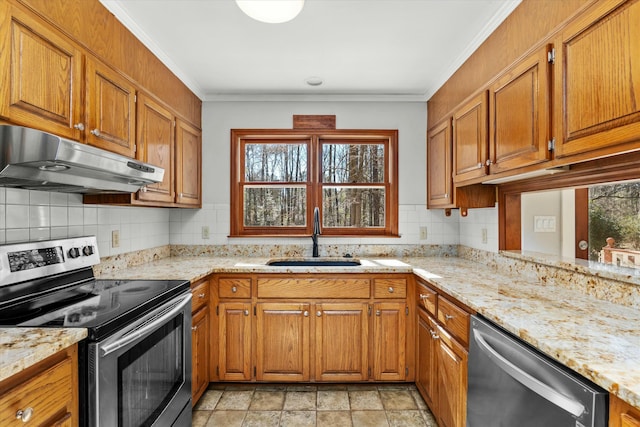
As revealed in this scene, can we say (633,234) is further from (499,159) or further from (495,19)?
(495,19)

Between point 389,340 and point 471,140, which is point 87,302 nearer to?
point 389,340

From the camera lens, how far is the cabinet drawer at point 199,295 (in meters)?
2.12

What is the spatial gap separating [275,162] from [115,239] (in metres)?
1.44

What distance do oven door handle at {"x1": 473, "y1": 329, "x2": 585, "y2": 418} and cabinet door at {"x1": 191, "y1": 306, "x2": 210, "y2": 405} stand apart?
1611 mm

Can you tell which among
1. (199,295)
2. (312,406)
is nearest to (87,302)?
(199,295)

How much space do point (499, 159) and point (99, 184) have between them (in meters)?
2.00

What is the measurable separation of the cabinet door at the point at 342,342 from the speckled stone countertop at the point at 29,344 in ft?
5.15

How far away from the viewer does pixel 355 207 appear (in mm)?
3195

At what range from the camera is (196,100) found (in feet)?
9.62

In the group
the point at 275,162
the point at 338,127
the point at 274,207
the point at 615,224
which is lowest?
the point at 615,224

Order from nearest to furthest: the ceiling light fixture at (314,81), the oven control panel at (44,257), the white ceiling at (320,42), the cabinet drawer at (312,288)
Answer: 1. the oven control panel at (44,257)
2. the white ceiling at (320,42)
3. the cabinet drawer at (312,288)
4. the ceiling light fixture at (314,81)

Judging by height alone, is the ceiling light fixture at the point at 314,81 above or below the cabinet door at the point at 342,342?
above

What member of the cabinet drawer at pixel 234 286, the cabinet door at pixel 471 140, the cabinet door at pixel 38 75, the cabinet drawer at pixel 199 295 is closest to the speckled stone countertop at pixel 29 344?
the cabinet door at pixel 38 75

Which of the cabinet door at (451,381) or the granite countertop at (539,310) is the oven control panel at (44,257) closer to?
the granite countertop at (539,310)
